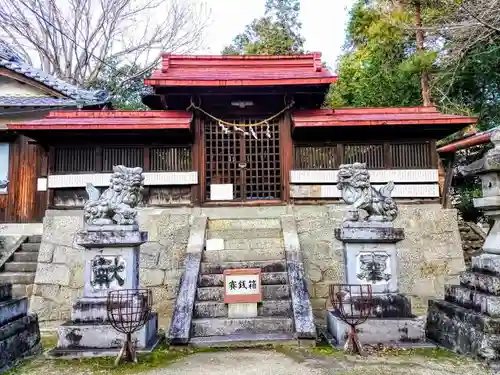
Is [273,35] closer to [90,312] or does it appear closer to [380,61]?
[380,61]

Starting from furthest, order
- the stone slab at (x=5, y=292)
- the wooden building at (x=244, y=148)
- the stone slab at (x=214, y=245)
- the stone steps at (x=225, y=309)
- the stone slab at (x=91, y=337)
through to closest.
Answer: the wooden building at (x=244, y=148) < the stone slab at (x=214, y=245) < the stone steps at (x=225, y=309) < the stone slab at (x=91, y=337) < the stone slab at (x=5, y=292)

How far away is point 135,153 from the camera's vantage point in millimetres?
9938

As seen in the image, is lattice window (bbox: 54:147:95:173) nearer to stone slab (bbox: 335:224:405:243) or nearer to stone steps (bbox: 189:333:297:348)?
stone steps (bbox: 189:333:297:348)

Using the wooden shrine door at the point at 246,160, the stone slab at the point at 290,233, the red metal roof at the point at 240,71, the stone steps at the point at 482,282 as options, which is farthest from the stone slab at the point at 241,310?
the red metal roof at the point at 240,71

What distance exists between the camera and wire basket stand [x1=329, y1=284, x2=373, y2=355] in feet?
17.1

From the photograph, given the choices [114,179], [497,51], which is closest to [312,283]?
[114,179]

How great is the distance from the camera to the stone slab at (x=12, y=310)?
498 cm

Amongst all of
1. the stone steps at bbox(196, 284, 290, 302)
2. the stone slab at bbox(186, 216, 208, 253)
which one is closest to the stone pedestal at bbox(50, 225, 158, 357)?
the stone steps at bbox(196, 284, 290, 302)

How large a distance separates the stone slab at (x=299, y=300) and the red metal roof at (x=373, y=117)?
3.59 m

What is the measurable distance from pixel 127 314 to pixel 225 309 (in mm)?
1639

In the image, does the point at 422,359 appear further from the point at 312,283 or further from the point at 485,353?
the point at 312,283

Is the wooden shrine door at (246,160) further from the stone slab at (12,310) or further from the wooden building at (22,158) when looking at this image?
the stone slab at (12,310)

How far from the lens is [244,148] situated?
10133mm

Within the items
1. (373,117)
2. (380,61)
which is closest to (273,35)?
Answer: (380,61)
